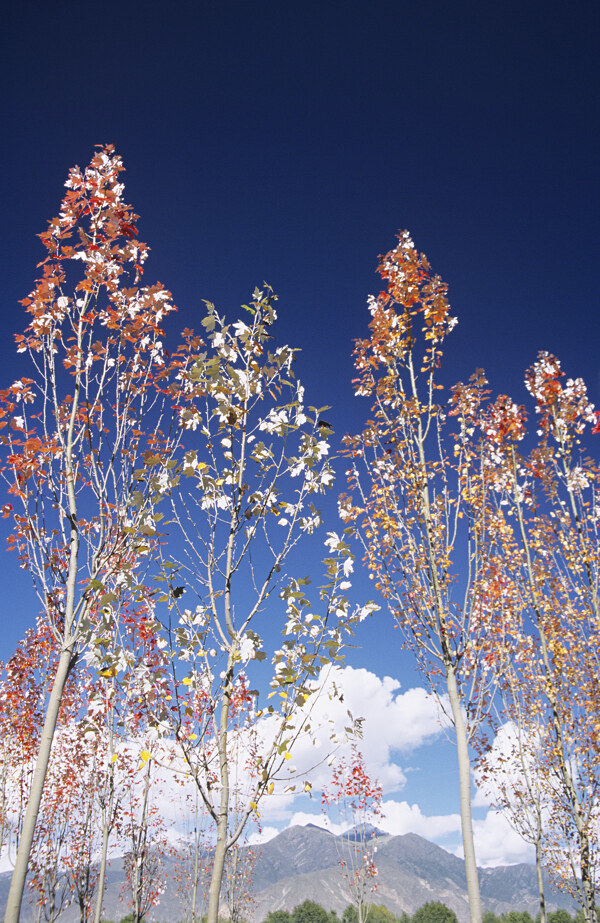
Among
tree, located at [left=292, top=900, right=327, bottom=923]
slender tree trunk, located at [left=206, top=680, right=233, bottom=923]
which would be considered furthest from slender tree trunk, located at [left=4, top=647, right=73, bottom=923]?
tree, located at [left=292, top=900, right=327, bottom=923]

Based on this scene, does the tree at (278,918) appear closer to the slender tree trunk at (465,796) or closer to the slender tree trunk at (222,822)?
the slender tree trunk at (465,796)

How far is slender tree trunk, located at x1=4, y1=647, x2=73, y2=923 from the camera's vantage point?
375cm

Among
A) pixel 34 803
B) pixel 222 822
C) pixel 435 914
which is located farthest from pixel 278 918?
pixel 222 822

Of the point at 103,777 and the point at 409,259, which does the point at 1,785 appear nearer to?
the point at 103,777

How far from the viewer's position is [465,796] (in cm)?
536

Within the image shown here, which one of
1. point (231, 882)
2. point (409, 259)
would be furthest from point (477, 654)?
point (231, 882)

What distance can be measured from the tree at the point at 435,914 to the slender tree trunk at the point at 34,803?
83389mm

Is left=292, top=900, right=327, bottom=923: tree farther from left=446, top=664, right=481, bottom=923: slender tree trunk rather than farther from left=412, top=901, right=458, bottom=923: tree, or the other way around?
left=446, top=664, right=481, bottom=923: slender tree trunk

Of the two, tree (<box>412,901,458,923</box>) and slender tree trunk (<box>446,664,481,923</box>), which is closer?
slender tree trunk (<box>446,664,481,923</box>)

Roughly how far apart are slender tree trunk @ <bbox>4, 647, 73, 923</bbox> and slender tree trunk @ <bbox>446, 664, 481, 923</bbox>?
12.9 ft

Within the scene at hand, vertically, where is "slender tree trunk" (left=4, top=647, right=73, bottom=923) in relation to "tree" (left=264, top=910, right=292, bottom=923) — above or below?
above

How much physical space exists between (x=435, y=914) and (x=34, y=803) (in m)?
89.1

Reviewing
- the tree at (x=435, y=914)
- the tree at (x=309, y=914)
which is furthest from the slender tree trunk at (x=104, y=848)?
the tree at (x=435, y=914)

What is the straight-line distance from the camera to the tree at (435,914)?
66.2 m
